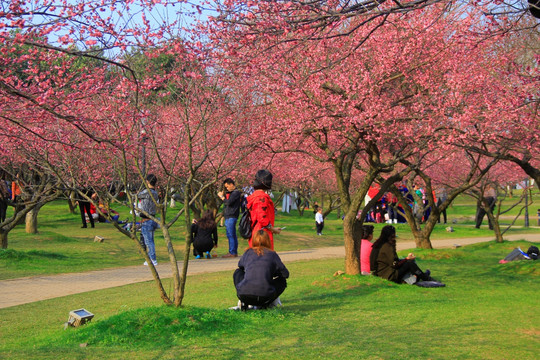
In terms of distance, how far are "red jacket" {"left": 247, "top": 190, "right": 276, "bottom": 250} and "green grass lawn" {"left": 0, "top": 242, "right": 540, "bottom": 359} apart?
1.32 m

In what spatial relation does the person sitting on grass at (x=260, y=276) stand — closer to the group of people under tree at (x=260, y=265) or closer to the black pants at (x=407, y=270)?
the group of people under tree at (x=260, y=265)

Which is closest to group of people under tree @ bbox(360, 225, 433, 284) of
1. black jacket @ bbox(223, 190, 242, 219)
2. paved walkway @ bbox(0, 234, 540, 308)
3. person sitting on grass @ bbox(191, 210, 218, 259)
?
paved walkway @ bbox(0, 234, 540, 308)

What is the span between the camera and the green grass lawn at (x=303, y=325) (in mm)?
5955

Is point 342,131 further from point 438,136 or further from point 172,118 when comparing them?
point 172,118

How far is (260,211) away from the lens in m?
8.83

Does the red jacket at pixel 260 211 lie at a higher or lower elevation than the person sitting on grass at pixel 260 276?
higher

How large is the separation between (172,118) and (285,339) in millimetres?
16597

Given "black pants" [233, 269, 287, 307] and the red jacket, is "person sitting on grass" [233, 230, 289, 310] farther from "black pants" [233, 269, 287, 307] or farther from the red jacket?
the red jacket

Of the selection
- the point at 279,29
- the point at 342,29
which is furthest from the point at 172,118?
the point at 279,29

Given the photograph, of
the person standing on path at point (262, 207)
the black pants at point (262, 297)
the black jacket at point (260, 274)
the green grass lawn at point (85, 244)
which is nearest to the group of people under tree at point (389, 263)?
the person standing on path at point (262, 207)

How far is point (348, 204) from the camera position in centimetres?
1177

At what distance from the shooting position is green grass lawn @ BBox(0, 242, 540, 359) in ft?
19.5

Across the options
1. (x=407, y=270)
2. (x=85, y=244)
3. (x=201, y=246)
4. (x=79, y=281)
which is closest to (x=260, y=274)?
(x=407, y=270)

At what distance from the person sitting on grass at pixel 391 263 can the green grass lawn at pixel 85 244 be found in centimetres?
748
